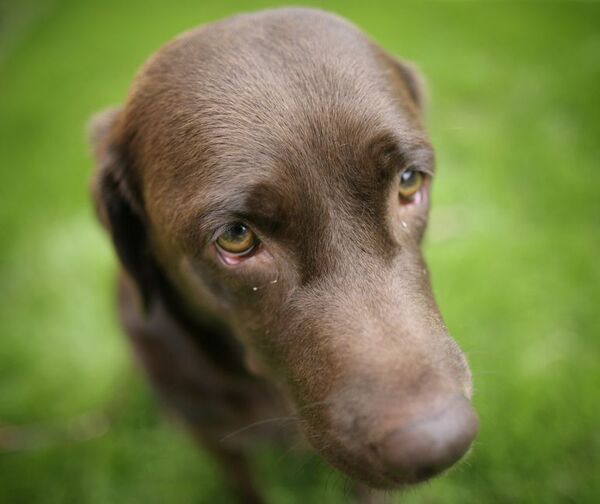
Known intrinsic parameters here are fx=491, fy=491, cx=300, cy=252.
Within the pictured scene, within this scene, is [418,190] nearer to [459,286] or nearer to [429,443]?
[429,443]

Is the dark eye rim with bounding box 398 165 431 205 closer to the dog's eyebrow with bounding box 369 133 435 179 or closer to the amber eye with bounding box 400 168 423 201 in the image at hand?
the amber eye with bounding box 400 168 423 201

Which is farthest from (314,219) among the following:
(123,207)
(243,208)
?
(123,207)

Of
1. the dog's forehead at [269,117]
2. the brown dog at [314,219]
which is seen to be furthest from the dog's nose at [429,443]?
the dog's forehead at [269,117]

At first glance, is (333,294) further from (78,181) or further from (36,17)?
(36,17)

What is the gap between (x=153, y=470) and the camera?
378 centimetres

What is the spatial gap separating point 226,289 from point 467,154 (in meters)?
4.38

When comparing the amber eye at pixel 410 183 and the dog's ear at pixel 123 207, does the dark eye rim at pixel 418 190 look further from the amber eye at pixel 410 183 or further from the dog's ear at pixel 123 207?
the dog's ear at pixel 123 207

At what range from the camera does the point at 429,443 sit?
53.9 inches

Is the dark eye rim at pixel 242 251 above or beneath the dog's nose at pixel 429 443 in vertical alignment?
above

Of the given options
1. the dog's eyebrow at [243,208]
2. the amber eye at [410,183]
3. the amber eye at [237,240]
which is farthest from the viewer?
the amber eye at [410,183]

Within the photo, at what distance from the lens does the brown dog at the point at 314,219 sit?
59.6 inches

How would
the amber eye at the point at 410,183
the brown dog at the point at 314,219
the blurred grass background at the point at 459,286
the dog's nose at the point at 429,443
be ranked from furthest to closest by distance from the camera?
the blurred grass background at the point at 459,286 < the amber eye at the point at 410,183 < the brown dog at the point at 314,219 < the dog's nose at the point at 429,443

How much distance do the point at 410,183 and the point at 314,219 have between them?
0.51 metres

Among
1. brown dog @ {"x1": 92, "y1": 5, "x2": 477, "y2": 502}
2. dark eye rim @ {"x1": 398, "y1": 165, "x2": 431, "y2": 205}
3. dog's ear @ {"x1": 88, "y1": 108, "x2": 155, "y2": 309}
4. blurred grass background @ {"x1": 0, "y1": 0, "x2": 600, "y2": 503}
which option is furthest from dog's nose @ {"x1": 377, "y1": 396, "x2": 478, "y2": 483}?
dog's ear @ {"x1": 88, "y1": 108, "x2": 155, "y2": 309}
